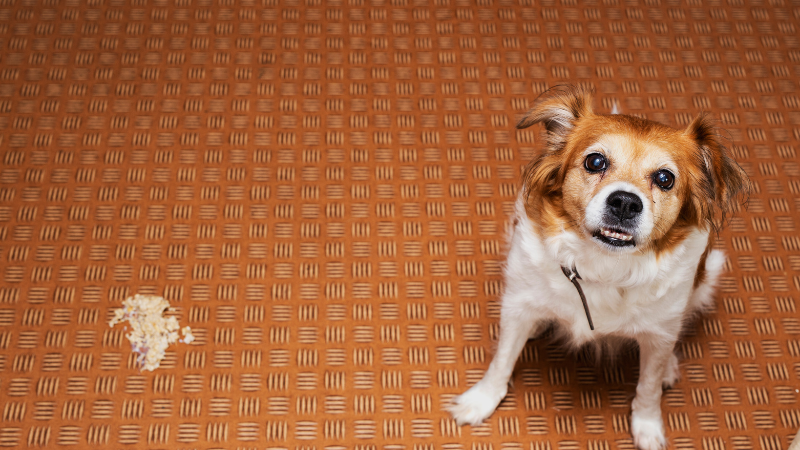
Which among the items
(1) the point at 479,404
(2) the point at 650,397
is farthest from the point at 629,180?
(1) the point at 479,404

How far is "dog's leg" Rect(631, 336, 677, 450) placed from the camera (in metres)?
1.87

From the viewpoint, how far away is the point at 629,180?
5.13 ft

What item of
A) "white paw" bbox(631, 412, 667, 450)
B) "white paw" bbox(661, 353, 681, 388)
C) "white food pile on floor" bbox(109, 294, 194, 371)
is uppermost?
"white paw" bbox(661, 353, 681, 388)

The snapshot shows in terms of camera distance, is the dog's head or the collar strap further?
the collar strap

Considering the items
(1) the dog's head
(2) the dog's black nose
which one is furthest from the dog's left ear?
(2) the dog's black nose

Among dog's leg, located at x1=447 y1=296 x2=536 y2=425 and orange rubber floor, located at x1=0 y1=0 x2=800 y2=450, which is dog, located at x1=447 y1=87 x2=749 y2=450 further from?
orange rubber floor, located at x1=0 y1=0 x2=800 y2=450

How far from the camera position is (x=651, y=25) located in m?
2.99

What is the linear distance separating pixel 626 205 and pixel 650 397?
716 millimetres

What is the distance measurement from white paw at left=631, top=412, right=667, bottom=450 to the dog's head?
0.65m

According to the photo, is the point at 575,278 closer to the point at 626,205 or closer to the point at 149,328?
the point at 626,205

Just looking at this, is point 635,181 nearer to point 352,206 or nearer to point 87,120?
point 352,206

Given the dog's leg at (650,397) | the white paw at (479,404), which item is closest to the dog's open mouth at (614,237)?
the dog's leg at (650,397)

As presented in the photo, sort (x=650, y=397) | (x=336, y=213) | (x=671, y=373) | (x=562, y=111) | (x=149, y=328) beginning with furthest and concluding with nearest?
(x=336, y=213)
(x=149, y=328)
(x=671, y=373)
(x=650, y=397)
(x=562, y=111)

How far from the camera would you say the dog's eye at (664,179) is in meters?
1.57
